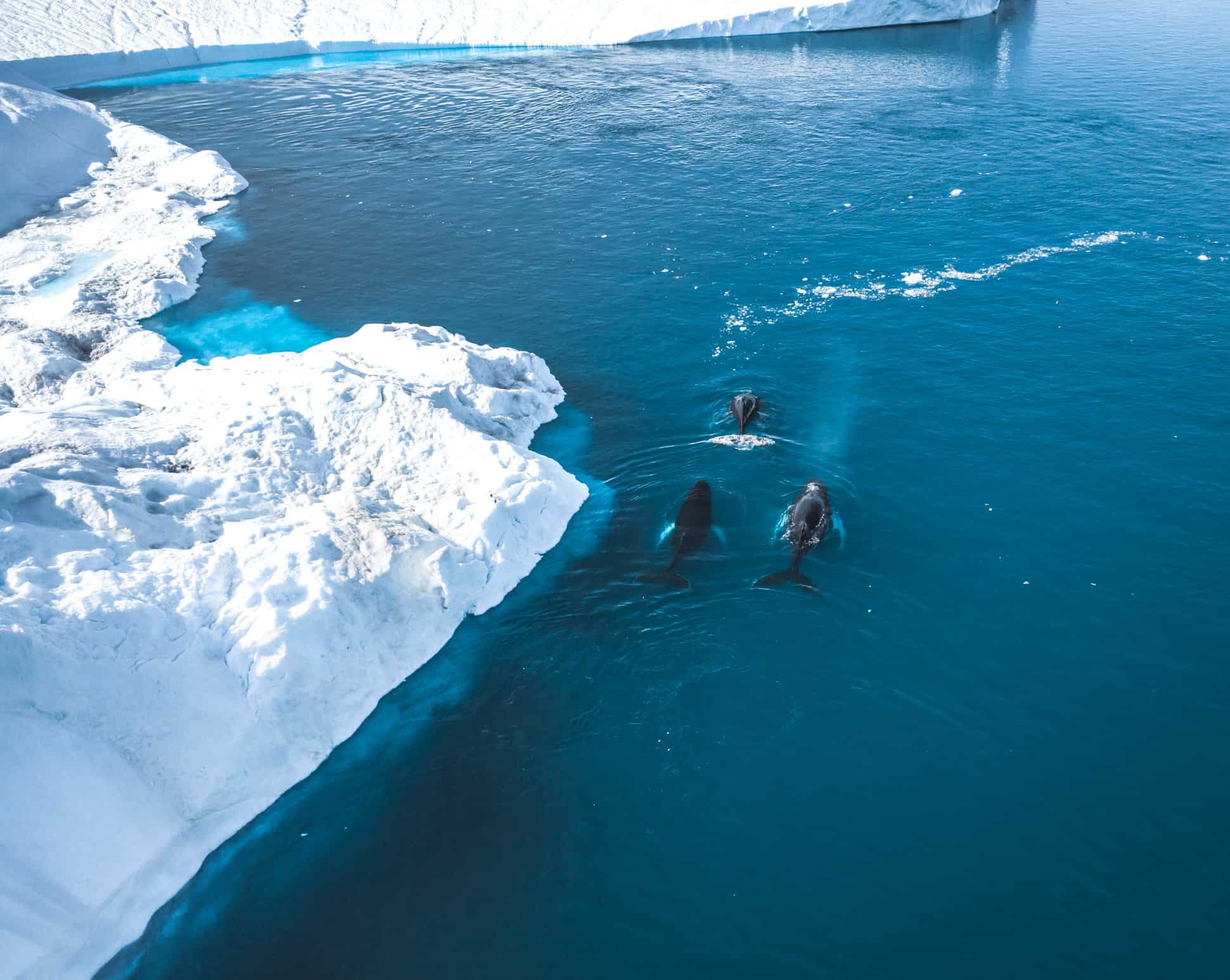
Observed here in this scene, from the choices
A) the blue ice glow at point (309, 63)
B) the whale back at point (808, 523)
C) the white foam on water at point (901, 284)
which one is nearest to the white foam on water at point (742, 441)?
the whale back at point (808, 523)

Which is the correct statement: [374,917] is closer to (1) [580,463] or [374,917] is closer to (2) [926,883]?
(2) [926,883]

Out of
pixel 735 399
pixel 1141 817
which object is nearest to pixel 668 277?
pixel 735 399

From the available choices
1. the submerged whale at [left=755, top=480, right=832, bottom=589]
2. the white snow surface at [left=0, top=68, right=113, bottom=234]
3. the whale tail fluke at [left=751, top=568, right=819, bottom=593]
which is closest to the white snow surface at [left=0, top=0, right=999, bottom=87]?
the white snow surface at [left=0, top=68, right=113, bottom=234]

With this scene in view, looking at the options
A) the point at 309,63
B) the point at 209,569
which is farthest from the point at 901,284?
the point at 309,63

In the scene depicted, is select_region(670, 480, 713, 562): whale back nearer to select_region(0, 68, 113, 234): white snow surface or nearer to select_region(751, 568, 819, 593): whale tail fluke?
select_region(751, 568, 819, 593): whale tail fluke

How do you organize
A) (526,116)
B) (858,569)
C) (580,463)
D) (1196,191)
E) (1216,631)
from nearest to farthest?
1. (1216,631)
2. (858,569)
3. (580,463)
4. (1196,191)
5. (526,116)

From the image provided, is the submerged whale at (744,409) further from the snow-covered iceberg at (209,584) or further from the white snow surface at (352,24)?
the white snow surface at (352,24)

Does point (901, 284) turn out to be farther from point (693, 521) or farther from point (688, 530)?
point (688, 530)
